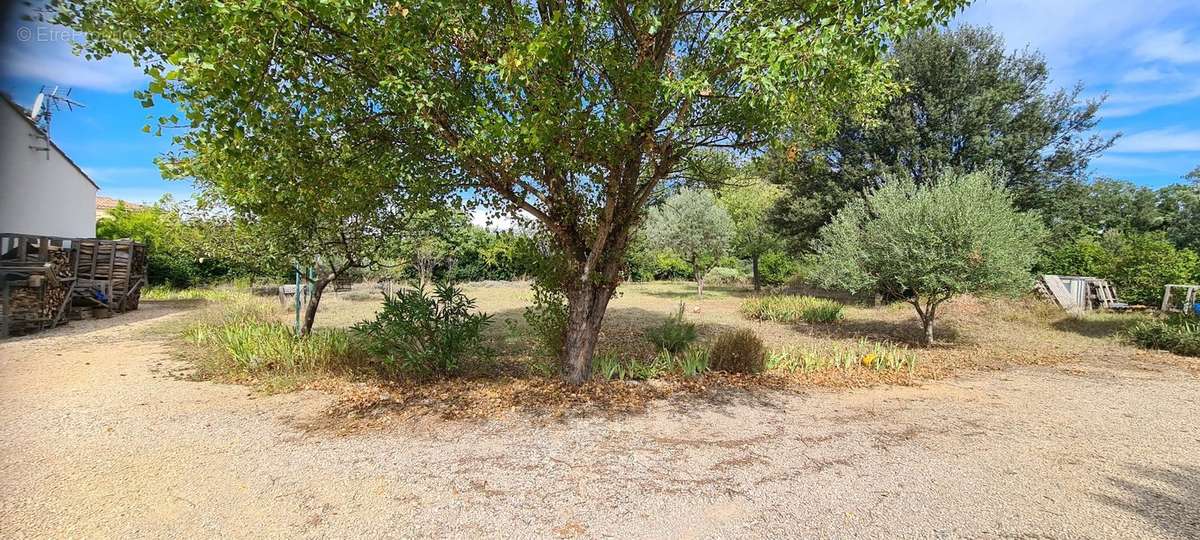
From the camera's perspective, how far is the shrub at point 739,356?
22.2 feet

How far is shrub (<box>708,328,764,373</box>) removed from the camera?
6770 mm

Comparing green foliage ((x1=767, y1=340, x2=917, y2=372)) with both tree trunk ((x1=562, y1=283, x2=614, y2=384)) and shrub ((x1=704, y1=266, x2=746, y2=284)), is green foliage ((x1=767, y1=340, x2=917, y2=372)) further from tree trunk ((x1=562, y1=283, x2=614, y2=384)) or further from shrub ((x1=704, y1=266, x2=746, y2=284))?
shrub ((x1=704, y1=266, x2=746, y2=284))

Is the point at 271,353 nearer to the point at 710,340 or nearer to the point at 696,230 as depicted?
the point at 710,340

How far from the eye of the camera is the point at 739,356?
6789mm

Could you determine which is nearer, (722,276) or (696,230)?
(696,230)

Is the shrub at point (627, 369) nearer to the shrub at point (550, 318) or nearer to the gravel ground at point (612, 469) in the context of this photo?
the shrub at point (550, 318)

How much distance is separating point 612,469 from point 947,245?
7.76 metres

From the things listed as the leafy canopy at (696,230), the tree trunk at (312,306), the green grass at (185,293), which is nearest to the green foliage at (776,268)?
the leafy canopy at (696,230)

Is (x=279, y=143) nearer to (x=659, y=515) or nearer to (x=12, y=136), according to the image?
(x=659, y=515)

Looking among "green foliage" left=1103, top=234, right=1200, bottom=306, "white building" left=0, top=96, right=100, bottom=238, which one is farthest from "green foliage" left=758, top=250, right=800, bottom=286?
"white building" left=0, top=96, right=100, bottom=238

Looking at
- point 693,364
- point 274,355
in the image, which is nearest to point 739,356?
point 693,364

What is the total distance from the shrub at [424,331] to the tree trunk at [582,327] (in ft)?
3.25

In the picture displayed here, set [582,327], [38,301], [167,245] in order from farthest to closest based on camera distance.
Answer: [167,245] < [38,301] < [582,327]

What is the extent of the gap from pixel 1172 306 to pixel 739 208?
22488 millimetres
